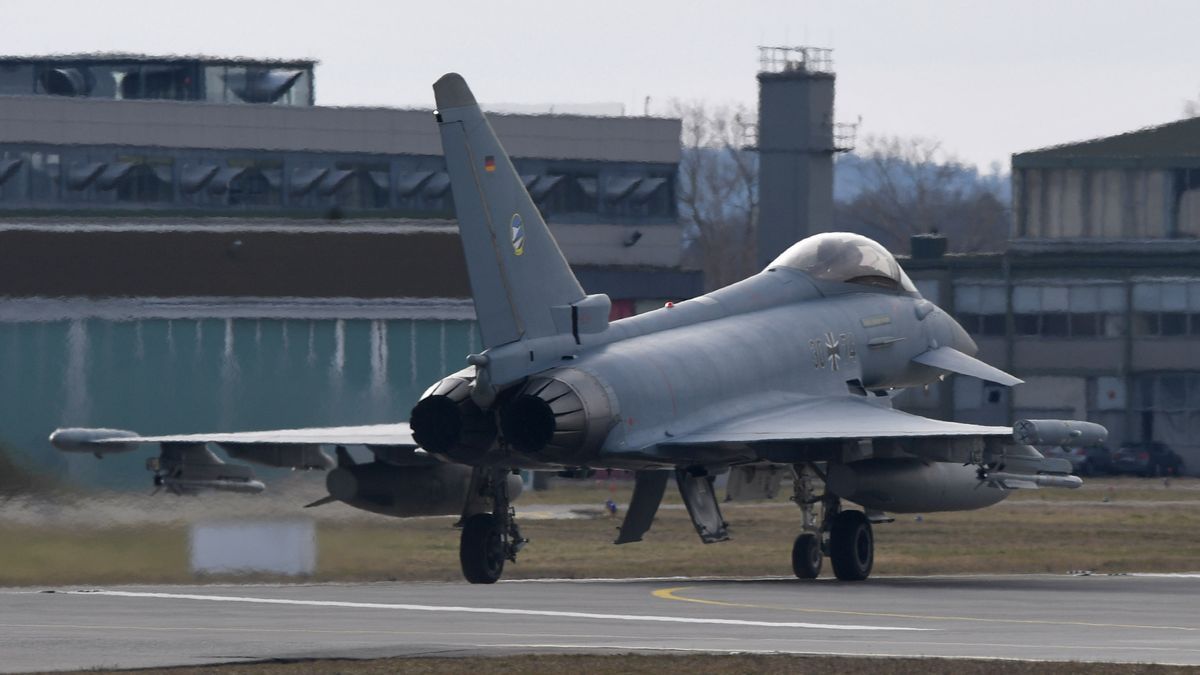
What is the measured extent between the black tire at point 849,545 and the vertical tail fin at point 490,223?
238 inches

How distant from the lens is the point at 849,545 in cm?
3005

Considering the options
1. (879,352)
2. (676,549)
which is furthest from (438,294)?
(879,352)

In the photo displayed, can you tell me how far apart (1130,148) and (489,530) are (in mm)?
65939

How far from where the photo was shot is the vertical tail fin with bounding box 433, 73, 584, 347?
1031 inches

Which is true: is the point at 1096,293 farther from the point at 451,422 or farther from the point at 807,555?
the point at 451,422

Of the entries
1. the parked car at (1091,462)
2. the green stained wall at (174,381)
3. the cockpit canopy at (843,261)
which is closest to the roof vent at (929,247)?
the parked car at (1091,462)

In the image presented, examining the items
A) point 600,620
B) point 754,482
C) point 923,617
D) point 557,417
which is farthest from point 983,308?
point 600,620

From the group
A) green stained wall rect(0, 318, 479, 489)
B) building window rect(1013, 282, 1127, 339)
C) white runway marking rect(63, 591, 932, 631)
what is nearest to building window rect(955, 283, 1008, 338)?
building window rect(1013, 282, 1127, 339)

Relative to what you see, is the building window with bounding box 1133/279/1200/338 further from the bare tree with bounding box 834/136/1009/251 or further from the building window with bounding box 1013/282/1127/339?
the bare tree with bounding box 834/136/1009/251

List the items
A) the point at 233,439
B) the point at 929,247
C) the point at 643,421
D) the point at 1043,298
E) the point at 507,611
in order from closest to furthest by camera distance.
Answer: the point at 507,611, the point at 643,421, the point at 233,439, the point at 1043,298, the point at 929,247

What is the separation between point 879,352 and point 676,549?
405 inches

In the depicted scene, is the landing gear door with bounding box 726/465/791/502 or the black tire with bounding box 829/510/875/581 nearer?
the landing gear door with bounding box 726/465/791/502

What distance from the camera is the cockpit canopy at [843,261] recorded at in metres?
33.0

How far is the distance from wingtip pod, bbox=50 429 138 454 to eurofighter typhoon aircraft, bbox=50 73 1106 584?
0.10 ft
